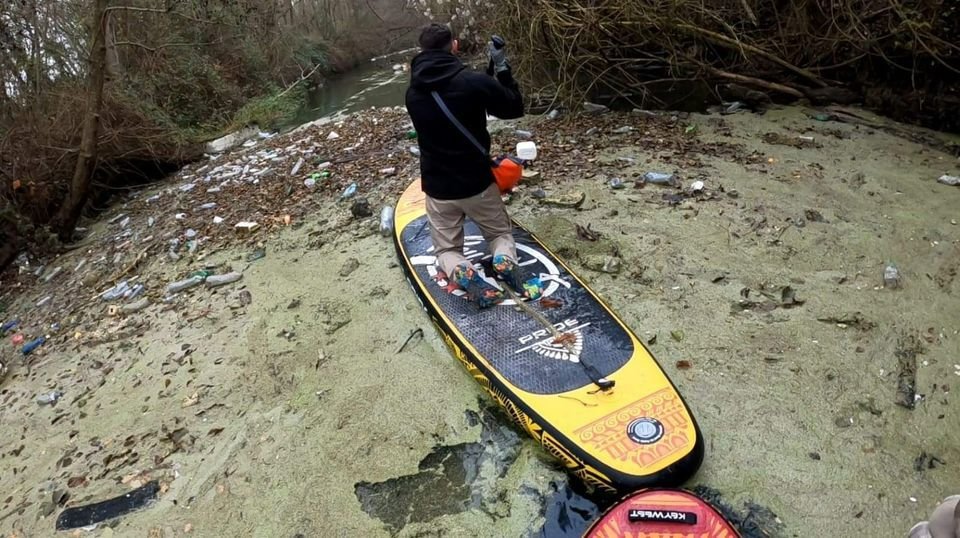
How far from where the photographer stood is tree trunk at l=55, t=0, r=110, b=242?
6383mm

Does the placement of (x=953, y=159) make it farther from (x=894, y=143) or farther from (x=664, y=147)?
(x=664, y=147)

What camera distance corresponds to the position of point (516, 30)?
7.39 metres

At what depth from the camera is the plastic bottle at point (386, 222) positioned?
4953 mm

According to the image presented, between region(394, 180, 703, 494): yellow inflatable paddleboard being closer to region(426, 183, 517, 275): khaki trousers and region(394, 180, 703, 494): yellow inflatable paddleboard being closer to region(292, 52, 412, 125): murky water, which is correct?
region(426, 183, 517, 275): khaki trousers

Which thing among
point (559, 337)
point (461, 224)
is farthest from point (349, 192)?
point (559, 337)

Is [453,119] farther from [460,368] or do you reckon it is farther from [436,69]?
[460,368]

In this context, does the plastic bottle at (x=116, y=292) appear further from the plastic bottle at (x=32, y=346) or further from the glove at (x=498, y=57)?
the glove at (x=498, y=57)

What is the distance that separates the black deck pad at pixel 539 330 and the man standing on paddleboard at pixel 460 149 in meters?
0.12

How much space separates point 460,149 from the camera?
3320mm

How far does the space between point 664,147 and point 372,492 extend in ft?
14.5

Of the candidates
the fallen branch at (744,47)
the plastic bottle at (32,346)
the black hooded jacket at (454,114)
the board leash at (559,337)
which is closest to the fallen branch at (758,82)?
the fallen branch at (744,47)

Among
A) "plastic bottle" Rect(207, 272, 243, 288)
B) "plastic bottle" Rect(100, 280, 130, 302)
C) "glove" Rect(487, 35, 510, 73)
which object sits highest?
"glove" Rect(487, 35, 510, 73)

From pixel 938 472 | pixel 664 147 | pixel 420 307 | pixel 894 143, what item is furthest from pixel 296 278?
pixel 894 143

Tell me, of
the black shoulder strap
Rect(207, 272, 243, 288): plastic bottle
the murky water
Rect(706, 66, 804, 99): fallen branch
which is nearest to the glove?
the black shoulder strap
